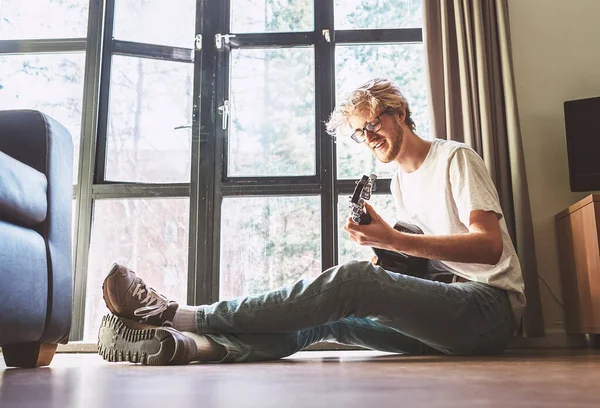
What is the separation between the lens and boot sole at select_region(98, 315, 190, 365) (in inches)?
52.0

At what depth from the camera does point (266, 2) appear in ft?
8.68

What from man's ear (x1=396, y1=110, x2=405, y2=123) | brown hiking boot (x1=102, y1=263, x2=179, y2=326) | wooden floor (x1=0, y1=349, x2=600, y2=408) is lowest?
wooden floor (x1=0, y1=349, x2=600, y2=408)

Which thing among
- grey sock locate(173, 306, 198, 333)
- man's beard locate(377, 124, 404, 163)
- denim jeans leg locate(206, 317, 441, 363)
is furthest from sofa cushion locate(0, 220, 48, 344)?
man's beard locate(377, 124, 404, 163)

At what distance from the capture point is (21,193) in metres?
1.31

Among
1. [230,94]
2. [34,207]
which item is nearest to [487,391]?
[34,207]

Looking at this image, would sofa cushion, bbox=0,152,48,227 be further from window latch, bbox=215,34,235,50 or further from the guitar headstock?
window latch, bbox=215,34,235,50

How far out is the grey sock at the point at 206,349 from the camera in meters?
1.38

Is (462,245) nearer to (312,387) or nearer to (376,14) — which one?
(312,387)

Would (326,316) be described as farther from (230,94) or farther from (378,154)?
(230,94)

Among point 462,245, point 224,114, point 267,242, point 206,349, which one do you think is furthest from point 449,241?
point 224,114

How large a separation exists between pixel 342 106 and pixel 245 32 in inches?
37.3

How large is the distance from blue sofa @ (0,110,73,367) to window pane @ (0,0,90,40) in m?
1.31

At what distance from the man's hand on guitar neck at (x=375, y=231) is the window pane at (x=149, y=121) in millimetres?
1166

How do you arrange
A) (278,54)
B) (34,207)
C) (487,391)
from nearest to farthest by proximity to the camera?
(487,391) < (34,207) < (278,54)
